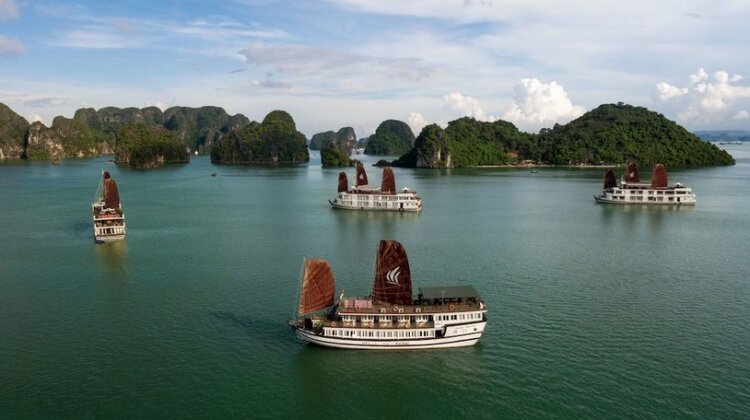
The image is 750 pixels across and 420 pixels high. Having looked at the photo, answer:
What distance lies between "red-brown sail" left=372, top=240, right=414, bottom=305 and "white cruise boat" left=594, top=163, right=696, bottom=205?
93345mm

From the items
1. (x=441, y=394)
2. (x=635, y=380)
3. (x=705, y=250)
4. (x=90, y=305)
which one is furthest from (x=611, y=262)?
(x=90, y=305)

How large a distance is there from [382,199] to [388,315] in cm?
7228

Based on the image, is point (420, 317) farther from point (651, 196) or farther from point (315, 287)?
point (651, 196)

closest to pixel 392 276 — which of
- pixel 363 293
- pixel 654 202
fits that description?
pixel 363 293

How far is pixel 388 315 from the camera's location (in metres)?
41.2

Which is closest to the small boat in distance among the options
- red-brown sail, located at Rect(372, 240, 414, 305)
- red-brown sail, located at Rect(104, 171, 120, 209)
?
red-brown sail, located at Rect(104, 171, 120, 209)

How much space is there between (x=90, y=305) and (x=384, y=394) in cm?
3129

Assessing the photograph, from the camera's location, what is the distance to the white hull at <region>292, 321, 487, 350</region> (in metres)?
40.9

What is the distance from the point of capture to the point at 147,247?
76438 millimetres

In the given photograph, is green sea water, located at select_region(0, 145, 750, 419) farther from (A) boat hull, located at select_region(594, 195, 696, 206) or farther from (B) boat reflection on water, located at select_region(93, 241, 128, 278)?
(A) boat hull, located at select_region(594, 195, 696, 206)

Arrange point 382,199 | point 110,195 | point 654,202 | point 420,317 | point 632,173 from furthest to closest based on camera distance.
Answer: point 632,173, point 654,202, point 382,199, point 110,195, point 420,317

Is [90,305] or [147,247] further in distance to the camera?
[147,247]

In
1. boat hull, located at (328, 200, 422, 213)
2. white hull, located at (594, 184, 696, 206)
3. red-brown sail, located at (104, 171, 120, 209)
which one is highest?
red-brown sail, located at (104, 171, 120, 209)

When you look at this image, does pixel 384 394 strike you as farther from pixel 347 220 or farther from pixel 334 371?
pixel 347 220
